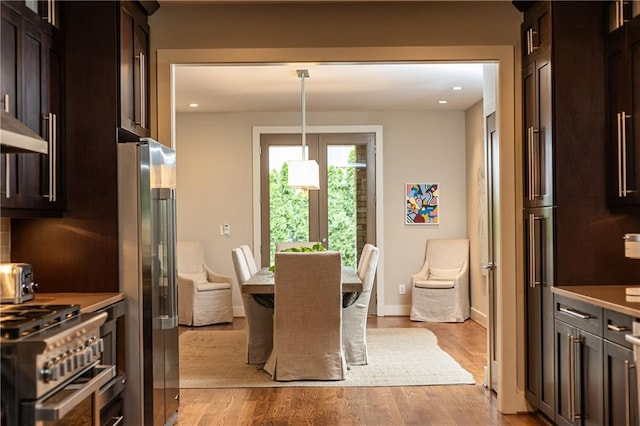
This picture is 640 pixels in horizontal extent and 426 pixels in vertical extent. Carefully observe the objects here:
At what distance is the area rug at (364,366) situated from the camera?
4965 millimetres

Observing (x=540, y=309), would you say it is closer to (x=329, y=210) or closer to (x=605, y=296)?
(x=605, y=296)

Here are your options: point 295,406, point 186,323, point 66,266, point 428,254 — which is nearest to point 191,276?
point 186,323

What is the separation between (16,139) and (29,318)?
0.66 metres

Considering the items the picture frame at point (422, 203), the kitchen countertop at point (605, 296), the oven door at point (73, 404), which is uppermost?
the picture frame at point (422, 203)

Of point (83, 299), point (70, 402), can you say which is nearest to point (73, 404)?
point (70, 402)

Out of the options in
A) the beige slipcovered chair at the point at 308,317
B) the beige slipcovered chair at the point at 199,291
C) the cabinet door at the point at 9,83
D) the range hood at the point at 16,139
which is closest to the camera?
the range hood at the point at 16,139

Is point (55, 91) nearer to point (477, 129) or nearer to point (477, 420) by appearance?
point (477, 420)

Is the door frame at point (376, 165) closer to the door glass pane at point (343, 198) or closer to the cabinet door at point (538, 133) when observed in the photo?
the door glass pane at point (343, 198)

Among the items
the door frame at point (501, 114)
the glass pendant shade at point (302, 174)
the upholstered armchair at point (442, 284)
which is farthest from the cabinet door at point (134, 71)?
the upholstered armchair at point (442, 284)

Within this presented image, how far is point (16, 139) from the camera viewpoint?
94.3 inches

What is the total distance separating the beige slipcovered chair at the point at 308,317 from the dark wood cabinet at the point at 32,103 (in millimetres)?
1841

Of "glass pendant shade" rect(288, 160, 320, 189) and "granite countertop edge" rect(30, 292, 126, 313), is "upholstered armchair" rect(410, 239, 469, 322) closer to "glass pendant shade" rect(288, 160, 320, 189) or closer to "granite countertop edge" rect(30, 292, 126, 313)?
"glass pendant shade" rect(288, 160, 320, 189)

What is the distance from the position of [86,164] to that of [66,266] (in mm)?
557

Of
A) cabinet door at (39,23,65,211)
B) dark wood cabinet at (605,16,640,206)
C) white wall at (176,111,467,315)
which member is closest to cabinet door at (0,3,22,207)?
cabinet door at (39,23,65,211)
